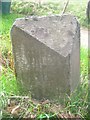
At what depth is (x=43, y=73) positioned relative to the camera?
11.4ft

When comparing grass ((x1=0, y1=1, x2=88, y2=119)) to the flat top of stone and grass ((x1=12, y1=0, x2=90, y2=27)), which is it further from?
grass ((x1=12, y1=0, x2=90, y2=27))

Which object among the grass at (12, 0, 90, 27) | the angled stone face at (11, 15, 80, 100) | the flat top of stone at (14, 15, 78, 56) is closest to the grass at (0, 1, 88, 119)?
the angled stone face at (11, 15, 80, 100)

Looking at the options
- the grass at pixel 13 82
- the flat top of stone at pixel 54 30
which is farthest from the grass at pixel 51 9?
the flat top of stone at pixel 54 30

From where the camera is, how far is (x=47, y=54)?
3395 mm

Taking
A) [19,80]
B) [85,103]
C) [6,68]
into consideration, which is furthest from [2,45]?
[85,103]

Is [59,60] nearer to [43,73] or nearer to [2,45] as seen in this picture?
[43,73]

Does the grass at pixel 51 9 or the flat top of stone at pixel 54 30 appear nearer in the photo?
the flat top of stone at pixel 54 30

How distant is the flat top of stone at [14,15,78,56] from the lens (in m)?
3.38

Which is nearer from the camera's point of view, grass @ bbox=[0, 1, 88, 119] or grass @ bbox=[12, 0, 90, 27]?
grass @ bbox=[0, 1, 88, 119]

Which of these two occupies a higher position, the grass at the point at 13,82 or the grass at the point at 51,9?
the grass at the point at 13,82

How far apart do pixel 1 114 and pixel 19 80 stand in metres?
0.33

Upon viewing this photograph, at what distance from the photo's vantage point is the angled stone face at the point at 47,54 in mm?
3379

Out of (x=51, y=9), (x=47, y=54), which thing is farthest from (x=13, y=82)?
(x=51, y=9)

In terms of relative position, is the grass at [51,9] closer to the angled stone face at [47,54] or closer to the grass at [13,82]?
the grass at [13,82]
